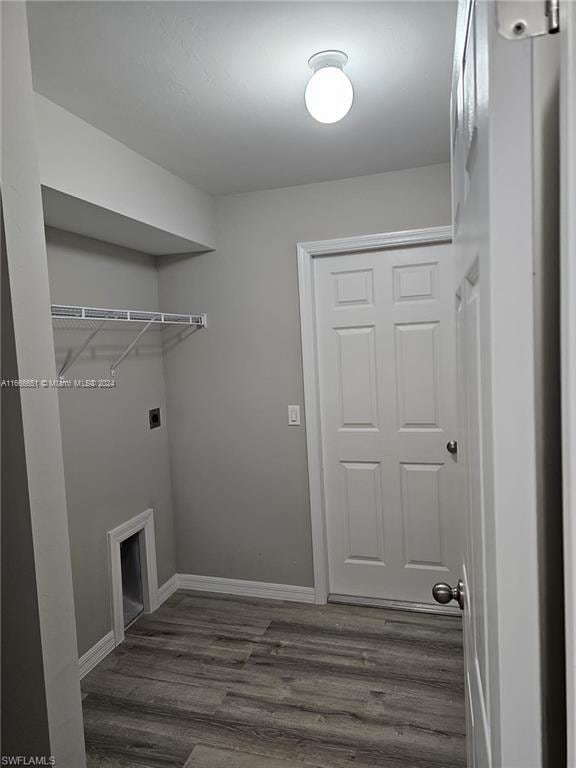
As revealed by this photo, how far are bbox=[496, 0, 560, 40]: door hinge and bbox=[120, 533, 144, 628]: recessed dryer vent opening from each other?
2940 mm

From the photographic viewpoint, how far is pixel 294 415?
2.92m

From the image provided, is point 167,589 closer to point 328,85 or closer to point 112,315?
point 112,315

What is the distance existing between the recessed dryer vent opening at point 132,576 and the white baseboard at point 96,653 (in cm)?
32

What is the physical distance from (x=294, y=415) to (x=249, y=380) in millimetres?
340

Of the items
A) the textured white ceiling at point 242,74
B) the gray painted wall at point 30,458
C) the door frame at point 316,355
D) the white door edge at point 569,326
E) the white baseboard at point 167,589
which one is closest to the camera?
the white door edge at point 569,326

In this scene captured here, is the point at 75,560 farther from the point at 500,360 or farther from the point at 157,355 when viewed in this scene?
the point at 500,360

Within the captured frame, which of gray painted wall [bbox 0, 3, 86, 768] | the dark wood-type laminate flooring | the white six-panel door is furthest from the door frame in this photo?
gray painted wall [bbox 0, 3, 86, 768]

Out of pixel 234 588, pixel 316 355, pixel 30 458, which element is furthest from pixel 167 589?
pixel 30 458

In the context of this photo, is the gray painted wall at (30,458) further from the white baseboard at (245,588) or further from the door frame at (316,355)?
the white baseboard at (245,588)

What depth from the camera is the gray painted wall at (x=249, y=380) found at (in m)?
2.80

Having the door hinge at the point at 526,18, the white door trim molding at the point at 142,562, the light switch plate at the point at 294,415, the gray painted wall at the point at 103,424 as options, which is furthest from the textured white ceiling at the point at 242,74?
the white door trim molding at the point at 142,562

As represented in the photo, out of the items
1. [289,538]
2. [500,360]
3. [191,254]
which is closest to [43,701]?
[500,360]

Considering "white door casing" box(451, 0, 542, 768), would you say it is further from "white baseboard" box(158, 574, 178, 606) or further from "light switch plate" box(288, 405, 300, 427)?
"white baseboard" box(158, 574, 178, 606)

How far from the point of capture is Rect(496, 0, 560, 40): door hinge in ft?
1.30
